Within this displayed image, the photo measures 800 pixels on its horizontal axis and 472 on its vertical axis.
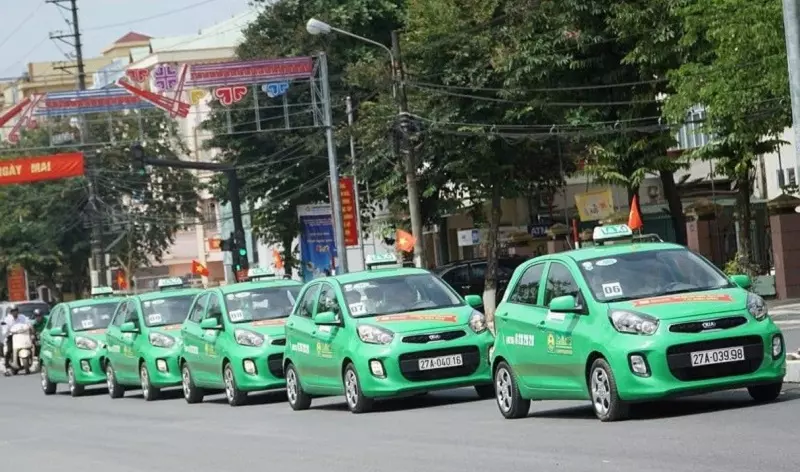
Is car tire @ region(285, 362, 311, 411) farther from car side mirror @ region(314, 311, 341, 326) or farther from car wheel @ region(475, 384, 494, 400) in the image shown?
car wheel @ region(475, 384, 494, 400)

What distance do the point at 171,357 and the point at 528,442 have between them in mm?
14447

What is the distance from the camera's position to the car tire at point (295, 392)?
2116 centimetres

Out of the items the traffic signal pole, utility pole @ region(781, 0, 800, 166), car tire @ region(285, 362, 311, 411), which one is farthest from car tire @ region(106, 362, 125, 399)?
utility pole @ region(781, 0, 800, 166)

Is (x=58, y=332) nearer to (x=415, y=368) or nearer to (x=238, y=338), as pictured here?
(x=238, y=338)

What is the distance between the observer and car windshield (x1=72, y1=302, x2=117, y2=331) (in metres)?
32.2

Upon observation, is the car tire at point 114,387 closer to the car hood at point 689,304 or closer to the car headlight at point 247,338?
the car headlight at point 247,338

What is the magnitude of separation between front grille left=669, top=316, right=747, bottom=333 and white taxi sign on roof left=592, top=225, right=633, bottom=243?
7.15 feet

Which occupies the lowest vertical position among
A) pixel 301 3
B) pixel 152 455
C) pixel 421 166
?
pixel 152 455

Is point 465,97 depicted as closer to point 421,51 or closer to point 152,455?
point 421,51

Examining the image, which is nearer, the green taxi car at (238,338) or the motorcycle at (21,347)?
the green taxi car at (238,338)

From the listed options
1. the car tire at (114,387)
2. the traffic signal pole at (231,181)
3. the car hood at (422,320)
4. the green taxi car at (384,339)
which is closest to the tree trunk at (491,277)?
the traffic signal pole at (231,181)

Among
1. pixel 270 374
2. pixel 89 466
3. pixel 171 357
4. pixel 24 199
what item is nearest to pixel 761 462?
pixel 89 466

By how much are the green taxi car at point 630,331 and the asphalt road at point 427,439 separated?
0.30m

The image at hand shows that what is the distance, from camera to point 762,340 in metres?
14.2
